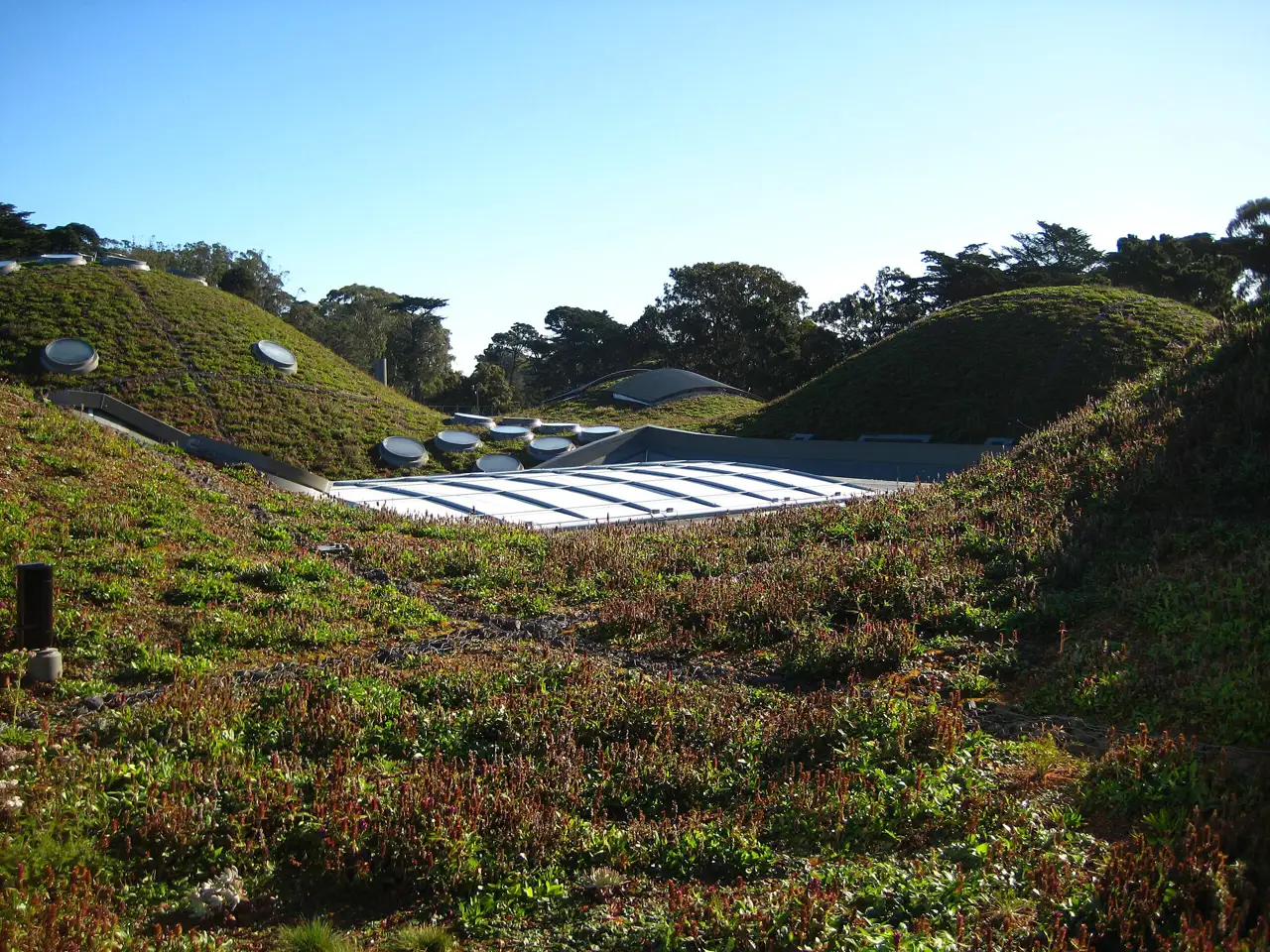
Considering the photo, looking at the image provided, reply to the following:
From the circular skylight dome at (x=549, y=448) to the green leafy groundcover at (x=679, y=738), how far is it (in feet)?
79.3

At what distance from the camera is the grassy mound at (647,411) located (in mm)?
47884

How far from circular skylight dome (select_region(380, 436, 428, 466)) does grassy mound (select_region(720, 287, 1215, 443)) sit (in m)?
13.7

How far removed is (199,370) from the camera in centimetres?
3678

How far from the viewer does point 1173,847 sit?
4.50 m

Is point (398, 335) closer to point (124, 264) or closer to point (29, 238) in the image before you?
point (29, 238)

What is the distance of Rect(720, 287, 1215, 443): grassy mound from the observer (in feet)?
117

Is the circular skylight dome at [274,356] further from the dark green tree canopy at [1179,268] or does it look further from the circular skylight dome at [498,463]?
the dark green tree canopy at [1179,268]

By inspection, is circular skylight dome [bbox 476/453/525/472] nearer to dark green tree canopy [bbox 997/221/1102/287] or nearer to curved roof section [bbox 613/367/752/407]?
curved roof section [bbox 613/367/752/407]

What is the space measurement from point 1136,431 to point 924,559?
14.8 feet

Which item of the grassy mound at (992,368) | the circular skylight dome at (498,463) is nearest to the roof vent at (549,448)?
the circular skylight dome at (498,463)

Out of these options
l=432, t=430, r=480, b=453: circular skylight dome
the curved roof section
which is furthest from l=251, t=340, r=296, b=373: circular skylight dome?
the curved roof section

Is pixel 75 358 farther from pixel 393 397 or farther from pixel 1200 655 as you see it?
pixel 1200 655

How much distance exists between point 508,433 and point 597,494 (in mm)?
19169

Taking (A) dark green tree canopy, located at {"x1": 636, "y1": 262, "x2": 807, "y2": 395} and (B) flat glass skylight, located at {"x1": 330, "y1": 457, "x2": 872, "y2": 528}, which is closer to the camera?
(B) flat glass skylight, located at {"x1": 330, "y1": 457, "x2": 872, "y2": 528}
